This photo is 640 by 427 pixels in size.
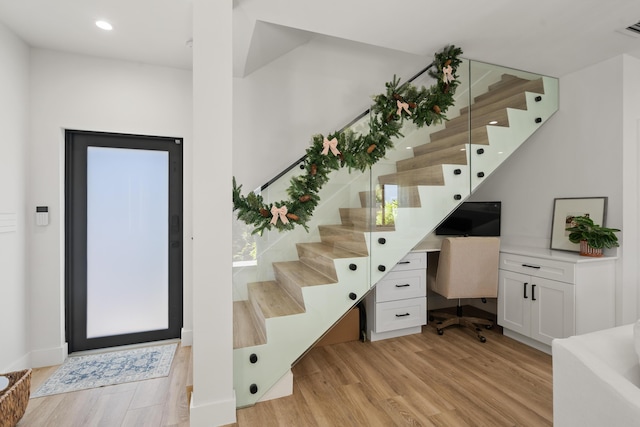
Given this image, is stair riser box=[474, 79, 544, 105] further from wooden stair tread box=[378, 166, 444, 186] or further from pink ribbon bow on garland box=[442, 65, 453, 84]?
wooden stair tread box=[378, 166, 444, 186]

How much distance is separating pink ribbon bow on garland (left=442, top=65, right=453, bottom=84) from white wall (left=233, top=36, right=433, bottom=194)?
2.61 ft

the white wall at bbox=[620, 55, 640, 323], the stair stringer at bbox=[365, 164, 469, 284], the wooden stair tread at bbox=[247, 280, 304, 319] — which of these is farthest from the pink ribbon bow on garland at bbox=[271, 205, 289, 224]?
the white wall at bbox=[620, 55, 640, 323]

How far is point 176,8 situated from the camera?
209cm

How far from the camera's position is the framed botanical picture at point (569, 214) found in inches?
109

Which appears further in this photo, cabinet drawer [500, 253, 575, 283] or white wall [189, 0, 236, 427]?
cabinet drawer [500, 253, 575, 283]

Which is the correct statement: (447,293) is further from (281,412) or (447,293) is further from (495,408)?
(281,412)

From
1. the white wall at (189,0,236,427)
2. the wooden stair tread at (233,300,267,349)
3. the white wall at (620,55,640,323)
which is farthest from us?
the white wall at (620,55,640,323)

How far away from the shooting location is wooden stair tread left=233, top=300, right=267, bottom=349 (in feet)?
6.38

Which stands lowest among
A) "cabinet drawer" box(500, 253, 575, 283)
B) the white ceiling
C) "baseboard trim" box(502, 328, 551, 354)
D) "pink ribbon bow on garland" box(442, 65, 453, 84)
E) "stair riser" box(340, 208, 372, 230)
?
"baseboard trim" box(502, 328, 551, 354)

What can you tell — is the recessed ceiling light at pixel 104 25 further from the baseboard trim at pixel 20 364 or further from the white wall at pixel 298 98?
the baseboard trim at pixel 20 364

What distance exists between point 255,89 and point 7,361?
2.99 metres

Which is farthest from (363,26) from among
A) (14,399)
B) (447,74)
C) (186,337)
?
(14,399)

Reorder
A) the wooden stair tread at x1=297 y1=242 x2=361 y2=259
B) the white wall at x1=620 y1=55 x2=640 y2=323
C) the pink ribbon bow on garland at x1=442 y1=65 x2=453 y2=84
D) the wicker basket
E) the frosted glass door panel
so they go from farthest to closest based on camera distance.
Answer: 1. the frosted glass door panel
2. the white wall at x1=620 y1=55 x2=640 y2=323
3. the pink ribbon bow on garland at x1=442 y1=65 x2=453 y2=84
4. the wooden stair tread at x1=297 y1=242 x2=361 y2=259
5. the wicker basket

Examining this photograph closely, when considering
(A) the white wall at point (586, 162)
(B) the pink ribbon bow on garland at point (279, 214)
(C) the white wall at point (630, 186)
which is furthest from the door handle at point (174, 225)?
(C) the white wall at point (630, 186)
